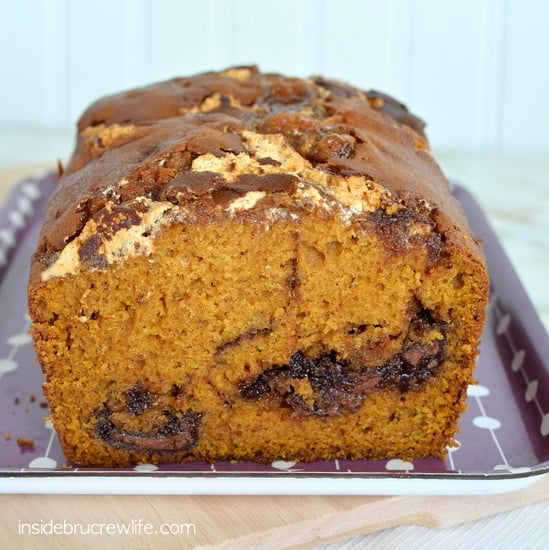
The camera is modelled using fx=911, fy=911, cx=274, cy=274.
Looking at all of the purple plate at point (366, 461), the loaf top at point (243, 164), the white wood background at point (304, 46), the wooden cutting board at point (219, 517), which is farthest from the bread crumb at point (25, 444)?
the white wood background at point (304, 46)

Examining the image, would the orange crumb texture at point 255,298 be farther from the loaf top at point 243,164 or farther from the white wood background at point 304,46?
the white wood background at point 304,46

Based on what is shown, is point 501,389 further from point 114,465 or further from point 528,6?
point 528,6

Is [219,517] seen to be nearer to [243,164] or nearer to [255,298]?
[255,298]

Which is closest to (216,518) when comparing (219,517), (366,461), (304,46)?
(219,517)

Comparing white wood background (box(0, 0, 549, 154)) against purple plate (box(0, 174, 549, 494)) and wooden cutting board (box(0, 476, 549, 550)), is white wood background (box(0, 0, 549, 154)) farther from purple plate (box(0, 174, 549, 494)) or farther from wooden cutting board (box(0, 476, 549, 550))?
Answer: wooden cutting board (box(0, 476, 549, 550))

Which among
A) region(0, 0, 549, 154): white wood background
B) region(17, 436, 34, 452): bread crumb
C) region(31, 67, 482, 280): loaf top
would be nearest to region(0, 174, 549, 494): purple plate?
region(17, 436, 34, 452): bread crumb
